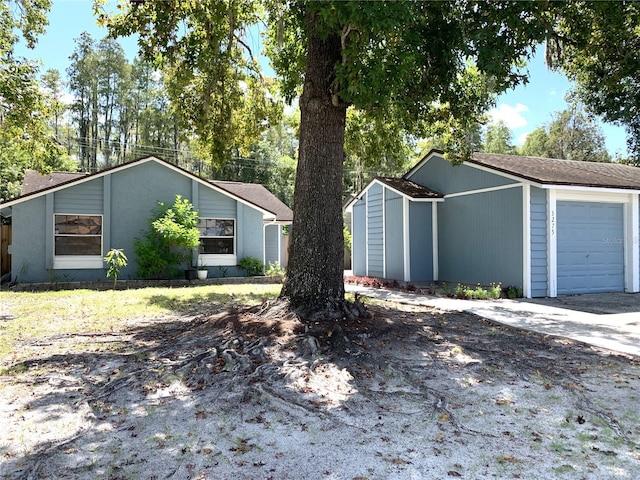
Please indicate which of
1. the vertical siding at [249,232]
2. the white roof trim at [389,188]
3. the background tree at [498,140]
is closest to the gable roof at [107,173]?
the vertical siding at [249,232]

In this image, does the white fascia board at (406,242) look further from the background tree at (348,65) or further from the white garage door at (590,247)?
the background tree at (348,65)

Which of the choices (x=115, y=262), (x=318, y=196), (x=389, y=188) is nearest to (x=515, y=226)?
(x=389, y=188)

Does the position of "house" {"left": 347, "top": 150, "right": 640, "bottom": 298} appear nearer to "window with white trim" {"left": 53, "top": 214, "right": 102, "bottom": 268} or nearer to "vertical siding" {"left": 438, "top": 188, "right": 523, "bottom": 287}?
"vertical siding" {"left": 438, "top": 188, "right": 523, "bottom": 287}

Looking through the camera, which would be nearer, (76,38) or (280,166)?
(76,38)

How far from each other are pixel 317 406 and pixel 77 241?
12.6 meters

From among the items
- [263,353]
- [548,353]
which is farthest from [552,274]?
[263,353]

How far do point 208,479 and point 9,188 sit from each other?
2608 cm

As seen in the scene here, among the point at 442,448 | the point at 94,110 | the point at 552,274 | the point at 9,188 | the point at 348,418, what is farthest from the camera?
the point at 94,110

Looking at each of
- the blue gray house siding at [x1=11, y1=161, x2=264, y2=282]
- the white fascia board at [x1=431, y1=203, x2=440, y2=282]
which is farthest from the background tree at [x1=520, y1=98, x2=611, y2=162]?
the blue gray house siding at [x1=11, y1=161, x2=264, y2=282]

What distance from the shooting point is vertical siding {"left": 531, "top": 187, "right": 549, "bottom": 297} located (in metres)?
10.9

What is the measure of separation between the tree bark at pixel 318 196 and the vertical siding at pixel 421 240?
24.0ft

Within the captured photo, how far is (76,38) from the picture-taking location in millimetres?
29438

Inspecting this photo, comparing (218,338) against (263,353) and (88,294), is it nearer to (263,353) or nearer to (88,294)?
(263,353)

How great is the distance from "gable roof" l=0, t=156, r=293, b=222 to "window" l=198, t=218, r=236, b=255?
1.03 m
